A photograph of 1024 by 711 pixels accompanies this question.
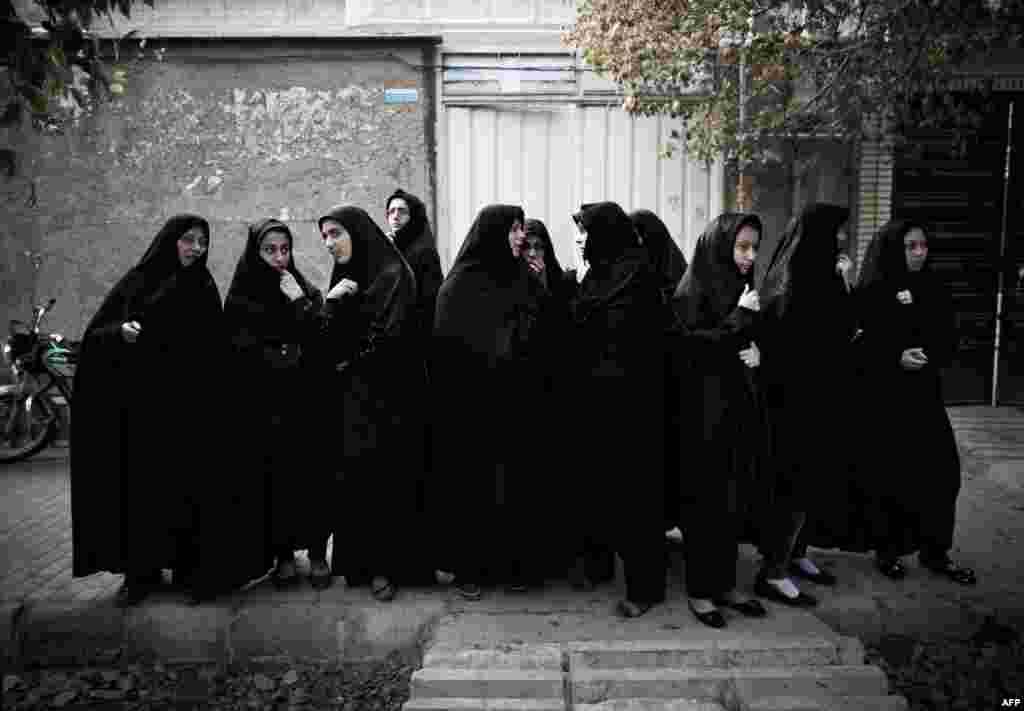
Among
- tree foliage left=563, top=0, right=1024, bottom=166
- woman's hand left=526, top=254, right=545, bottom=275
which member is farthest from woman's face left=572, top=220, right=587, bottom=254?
tree foliage left=563, top=0, right=1024, bottom=166

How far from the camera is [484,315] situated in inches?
158

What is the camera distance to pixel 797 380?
4.05 metres

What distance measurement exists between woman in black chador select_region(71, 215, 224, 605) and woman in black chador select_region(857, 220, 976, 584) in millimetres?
3445

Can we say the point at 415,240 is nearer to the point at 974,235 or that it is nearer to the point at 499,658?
the point at 499,658

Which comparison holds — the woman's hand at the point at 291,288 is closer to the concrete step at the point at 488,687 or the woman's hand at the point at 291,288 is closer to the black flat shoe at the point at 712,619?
the concrete step at the point at 488,687

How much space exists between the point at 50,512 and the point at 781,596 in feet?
16.2

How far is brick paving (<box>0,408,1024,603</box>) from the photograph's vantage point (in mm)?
4309

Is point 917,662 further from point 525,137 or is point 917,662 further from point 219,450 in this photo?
point 525,137

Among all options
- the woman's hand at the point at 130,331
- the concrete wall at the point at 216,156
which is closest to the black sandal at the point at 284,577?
the woman's hand at the point at 130,331

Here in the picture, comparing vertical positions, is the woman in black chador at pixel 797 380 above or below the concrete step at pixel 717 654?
above

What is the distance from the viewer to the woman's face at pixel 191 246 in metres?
4.04

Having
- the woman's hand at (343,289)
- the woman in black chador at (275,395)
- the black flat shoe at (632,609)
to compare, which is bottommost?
the black flat shoe at (632,609)

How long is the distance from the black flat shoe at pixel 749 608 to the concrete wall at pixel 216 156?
558cm

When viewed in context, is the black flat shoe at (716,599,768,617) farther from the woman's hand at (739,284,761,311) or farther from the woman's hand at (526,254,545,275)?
the woman's hand at (526,254,545,275)
